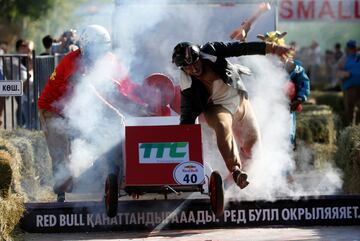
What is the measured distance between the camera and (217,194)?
8.68 m

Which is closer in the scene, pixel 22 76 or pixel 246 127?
pixel 246 127

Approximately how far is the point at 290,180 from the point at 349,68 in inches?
254

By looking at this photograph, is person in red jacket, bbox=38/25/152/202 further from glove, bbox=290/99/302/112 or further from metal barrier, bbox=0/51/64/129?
metal barrier, bbox=0/51/64/129

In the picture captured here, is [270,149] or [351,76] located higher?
[351,76]

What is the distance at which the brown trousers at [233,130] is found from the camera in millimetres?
9078

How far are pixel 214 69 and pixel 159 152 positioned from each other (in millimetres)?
1008

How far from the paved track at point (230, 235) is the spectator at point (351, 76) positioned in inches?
321

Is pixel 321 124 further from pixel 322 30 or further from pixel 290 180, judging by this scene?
pixel 322 30

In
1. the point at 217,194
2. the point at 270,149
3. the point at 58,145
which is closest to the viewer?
the point at 217,194

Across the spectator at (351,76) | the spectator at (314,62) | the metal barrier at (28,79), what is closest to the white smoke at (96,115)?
the metal barrier at (28,79)

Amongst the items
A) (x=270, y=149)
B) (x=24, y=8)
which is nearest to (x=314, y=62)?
(x=24, y=8)

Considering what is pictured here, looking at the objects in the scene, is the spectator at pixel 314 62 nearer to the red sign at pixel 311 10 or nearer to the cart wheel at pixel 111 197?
the red sign at pixel 311 10

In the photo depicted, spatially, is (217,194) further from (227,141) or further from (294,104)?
(294,104)

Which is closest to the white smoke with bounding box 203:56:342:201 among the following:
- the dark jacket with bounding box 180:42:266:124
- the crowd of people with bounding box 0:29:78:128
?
the dark jacket with bounding box 180:42:266:124
